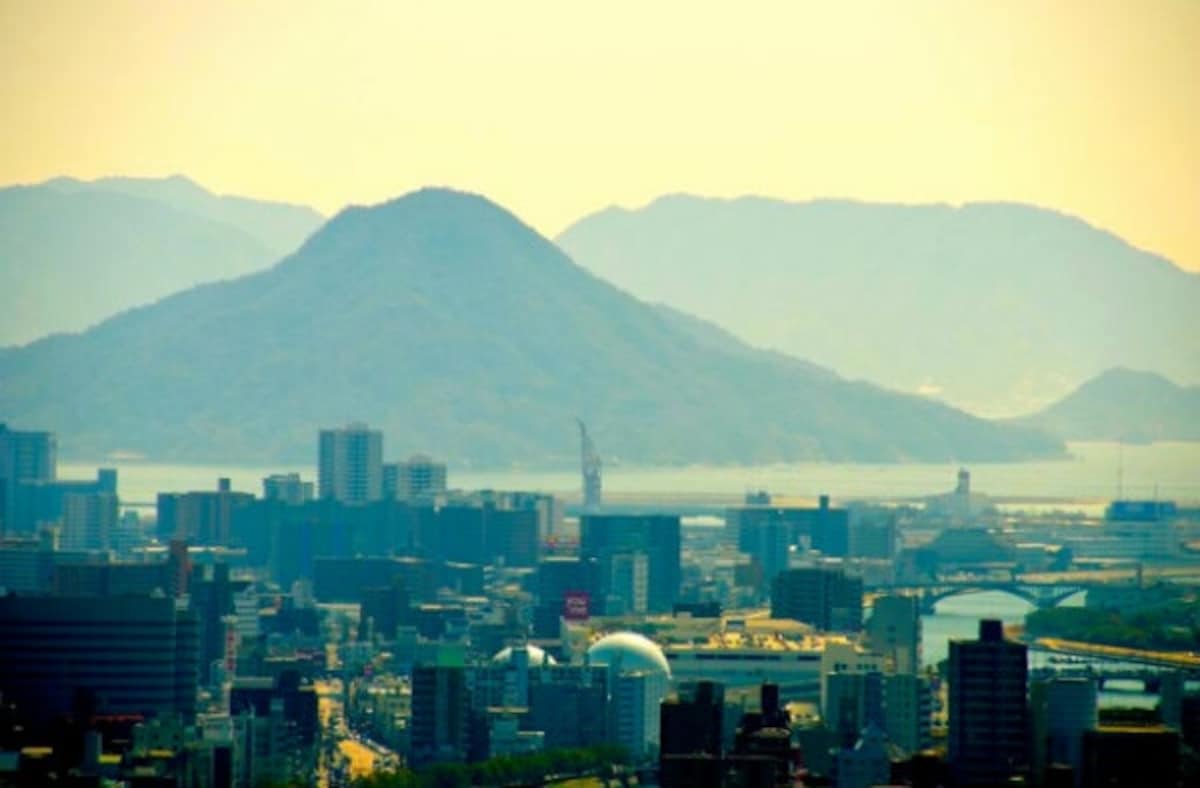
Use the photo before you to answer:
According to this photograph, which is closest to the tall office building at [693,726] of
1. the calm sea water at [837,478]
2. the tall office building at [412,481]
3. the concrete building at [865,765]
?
the concrete building at [865,765]

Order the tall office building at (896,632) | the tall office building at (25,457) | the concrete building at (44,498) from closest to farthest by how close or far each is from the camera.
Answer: the tall office building at (896,632), the concrete building at (44,498), the tall office building at (25,457)

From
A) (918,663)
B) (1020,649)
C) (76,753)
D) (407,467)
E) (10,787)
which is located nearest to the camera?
(10,787)

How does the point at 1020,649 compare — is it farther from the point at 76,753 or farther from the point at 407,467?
the point at 407,467

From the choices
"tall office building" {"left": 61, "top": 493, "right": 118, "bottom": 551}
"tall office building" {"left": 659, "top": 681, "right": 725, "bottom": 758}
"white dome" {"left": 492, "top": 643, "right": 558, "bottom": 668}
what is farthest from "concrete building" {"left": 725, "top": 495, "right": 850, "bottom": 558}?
"tall office building" {"left": 659, "top": 681, "right": 725, "bottom": 758}

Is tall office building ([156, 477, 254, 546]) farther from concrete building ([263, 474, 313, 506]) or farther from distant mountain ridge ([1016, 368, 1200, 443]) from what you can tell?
distant mountain ridge ([1016, 368, 1200, 443])

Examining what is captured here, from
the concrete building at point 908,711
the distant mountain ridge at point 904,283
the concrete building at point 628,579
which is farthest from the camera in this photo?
the distant mountain ridge at point 904,283

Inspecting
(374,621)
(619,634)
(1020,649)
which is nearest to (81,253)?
(374,621)

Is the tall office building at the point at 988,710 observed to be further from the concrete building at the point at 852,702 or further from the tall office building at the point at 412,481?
the tall office building at the point at 412,481
